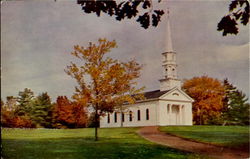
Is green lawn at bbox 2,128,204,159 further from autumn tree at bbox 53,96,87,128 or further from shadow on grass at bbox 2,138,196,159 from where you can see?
autumn tree at bbox 53,96,87,128

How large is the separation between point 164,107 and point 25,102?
3560 mm

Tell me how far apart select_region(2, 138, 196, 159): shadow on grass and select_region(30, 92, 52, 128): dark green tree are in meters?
0.36

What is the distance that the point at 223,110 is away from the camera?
340 inches

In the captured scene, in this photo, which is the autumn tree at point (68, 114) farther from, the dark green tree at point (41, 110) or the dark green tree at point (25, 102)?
the dark green tree at point (25, 102)

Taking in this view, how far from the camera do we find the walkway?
809cm

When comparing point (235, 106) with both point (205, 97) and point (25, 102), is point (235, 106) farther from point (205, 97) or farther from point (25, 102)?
point (25, 102)

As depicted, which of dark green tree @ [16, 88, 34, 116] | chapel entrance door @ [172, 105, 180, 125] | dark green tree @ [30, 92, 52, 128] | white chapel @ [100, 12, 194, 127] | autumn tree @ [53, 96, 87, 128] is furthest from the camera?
chapel entrance door @ [172, 105, 180, 125]

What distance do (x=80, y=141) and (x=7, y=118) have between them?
1.54 metres

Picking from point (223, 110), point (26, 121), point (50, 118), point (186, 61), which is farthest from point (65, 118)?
point (223, 110)

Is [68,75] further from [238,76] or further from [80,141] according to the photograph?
[238,76]

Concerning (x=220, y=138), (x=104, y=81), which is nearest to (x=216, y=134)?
(x=220, y=138)

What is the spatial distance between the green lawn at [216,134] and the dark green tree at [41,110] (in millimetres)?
2802

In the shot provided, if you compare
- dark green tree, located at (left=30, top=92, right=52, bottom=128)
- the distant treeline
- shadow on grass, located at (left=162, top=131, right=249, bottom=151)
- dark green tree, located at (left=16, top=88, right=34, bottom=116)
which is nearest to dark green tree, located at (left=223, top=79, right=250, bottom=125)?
shadow on grass, located at (left=162, top=131, right=249, bottom=151)

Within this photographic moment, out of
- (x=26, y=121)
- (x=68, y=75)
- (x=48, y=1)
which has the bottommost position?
(x=26, y=121)
